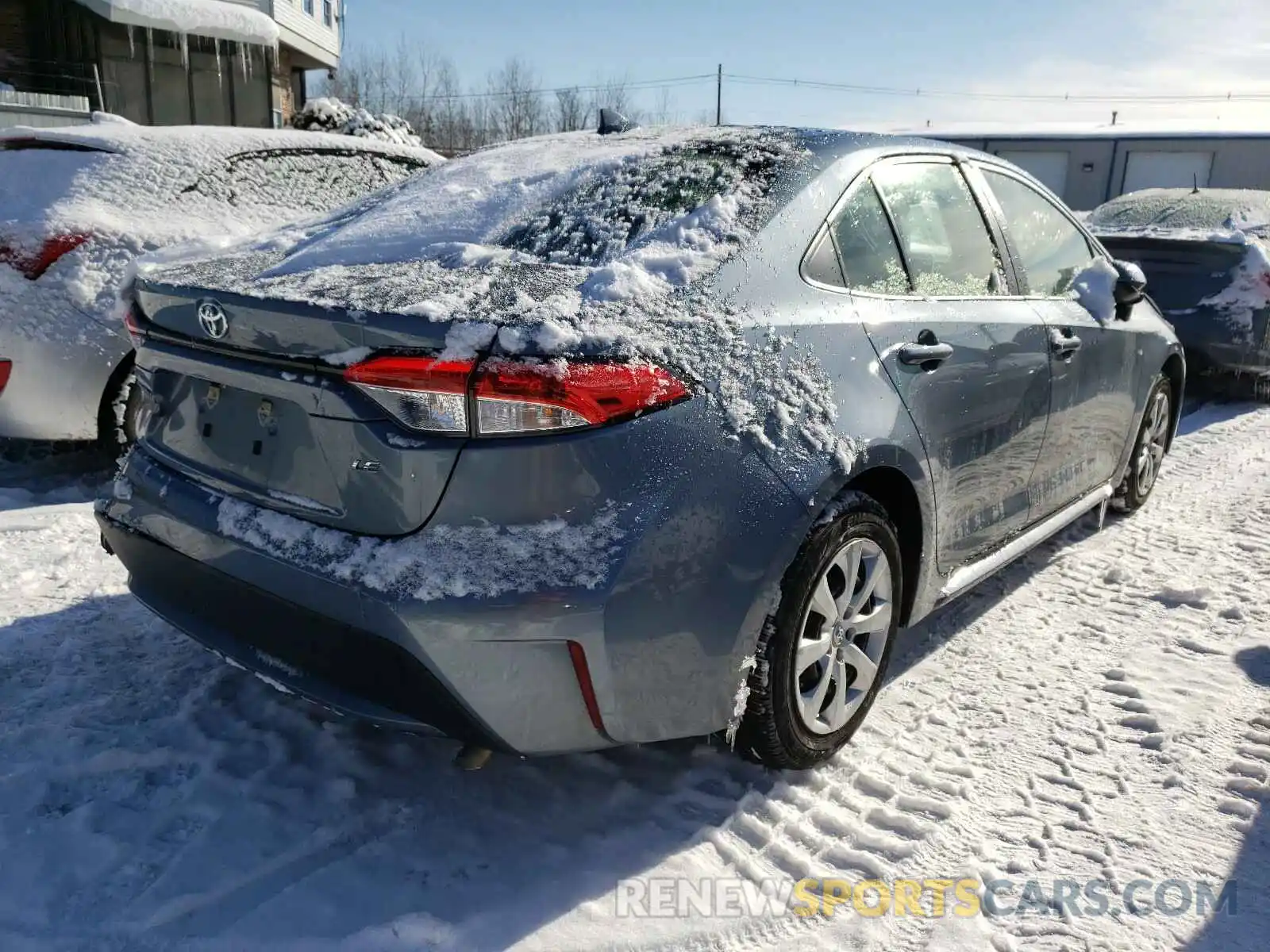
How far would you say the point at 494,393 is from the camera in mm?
1819

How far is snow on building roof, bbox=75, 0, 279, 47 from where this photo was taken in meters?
20.1

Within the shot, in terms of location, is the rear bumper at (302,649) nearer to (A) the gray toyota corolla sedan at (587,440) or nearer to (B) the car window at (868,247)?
(A) the gray toyota corolla sedan at (587,440)

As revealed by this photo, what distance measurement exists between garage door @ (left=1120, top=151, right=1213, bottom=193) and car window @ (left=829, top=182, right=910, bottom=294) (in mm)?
33482

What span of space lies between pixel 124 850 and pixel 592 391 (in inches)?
57.8

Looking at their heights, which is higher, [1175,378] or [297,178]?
[297,178]

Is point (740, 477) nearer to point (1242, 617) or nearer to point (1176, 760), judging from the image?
point (1176, 760)

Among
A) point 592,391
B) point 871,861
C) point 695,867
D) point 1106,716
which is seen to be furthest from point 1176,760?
point 592,391

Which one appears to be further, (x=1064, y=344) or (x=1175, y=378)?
(x=1175, y=378)

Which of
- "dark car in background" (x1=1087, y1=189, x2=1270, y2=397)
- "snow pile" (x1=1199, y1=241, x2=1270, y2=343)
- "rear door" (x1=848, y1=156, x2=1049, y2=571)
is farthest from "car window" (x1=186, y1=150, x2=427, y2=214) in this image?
"snow pile" (x1=1199, y1=241, x2=1270, y2=343)

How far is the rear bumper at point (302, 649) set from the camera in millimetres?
1899

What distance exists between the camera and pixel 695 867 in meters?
2.15

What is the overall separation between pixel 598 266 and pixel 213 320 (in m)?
0.89

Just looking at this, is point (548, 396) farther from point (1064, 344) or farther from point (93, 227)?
point (93, 227)

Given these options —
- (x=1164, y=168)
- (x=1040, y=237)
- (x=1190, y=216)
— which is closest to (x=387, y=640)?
(x=1040, y=237)
